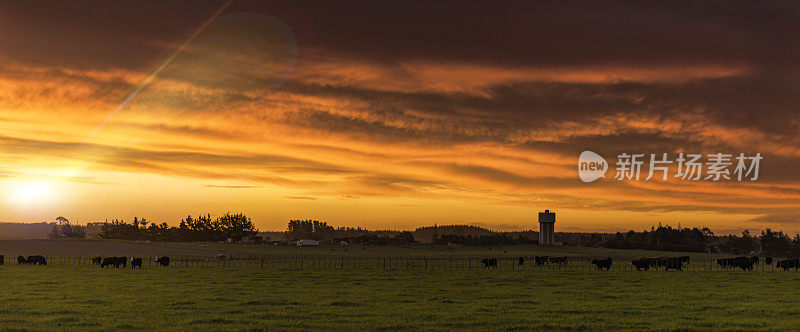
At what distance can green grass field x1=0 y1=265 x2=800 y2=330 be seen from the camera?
27688 mm

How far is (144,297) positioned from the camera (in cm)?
3772

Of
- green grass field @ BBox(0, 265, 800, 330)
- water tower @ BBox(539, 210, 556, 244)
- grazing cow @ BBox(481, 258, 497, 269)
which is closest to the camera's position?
green grass field @ BBox(0, 265, 800, 330)

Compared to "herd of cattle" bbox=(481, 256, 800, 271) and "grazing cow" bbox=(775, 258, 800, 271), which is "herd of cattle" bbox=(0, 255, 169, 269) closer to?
"herd of cattle" bbox=(481, 256, 800, 271)

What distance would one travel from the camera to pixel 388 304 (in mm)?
34188

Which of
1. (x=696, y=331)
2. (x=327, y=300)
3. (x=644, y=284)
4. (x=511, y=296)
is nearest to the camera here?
(x=696, y=331)

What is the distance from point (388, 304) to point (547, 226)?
169453 mm

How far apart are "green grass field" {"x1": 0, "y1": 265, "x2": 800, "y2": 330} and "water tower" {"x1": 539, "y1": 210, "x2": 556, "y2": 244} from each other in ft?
469

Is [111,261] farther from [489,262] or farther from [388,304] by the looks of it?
[388,304]

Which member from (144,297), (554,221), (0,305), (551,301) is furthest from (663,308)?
(554,221)

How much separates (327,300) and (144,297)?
10.5 meters

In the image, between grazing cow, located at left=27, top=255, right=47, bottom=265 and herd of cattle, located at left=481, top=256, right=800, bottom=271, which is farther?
grazing cow, located at left=27, top=255, right=47, bottom=265

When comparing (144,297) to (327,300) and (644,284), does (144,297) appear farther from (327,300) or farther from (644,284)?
(644,284)

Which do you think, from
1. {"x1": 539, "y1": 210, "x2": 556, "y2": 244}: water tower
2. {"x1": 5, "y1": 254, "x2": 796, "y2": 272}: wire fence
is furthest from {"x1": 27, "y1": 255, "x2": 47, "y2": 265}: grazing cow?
{"x1": 539, "y1": 210, "x2": 556, "y2": 244}: water tower

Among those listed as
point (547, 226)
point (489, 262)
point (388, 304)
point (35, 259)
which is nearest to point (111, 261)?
point (35, 259)
